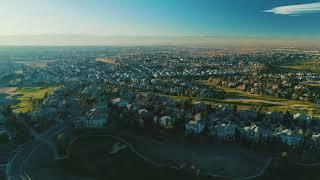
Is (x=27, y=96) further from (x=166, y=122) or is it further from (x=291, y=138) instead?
(x=291, y=138)

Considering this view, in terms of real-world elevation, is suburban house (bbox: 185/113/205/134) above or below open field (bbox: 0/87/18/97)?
above

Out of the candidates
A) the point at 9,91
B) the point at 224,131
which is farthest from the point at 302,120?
the point at 9,91

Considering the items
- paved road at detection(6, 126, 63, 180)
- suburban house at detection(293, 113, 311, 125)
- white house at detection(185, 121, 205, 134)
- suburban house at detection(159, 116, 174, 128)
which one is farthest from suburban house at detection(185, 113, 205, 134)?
paved road at detection(6, 126, 63, 180)

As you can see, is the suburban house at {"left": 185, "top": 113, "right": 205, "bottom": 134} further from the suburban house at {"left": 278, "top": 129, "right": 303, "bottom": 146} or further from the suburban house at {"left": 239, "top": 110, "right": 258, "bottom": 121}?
the suburban house at {"left": 278, "top": 129, "right": 303, "bottom": 146}

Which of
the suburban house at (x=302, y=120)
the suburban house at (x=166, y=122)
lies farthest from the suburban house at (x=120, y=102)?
the suburban house at (x=302, y=120)

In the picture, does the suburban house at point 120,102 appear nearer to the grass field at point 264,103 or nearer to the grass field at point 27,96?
the grass field at point 27,96

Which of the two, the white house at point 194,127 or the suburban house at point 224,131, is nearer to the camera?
the suburban house at point 224,131
